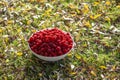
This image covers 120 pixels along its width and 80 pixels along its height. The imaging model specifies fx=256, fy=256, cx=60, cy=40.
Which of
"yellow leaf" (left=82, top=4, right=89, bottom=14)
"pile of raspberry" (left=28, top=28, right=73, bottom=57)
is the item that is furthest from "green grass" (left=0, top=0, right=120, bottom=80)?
"pile of raspberry" (left=28, top=28, right=73, bottom=57)

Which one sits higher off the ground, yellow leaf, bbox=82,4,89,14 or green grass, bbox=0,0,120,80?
yellow leaf, bbox=82,4,89,14

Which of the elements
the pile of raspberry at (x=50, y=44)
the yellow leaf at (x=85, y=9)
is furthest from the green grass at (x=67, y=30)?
the pile of raspberry at (x=50, y=44)

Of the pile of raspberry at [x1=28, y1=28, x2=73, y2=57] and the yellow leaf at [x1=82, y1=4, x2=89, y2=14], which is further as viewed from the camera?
the yellow leaf at [x1=82, y1=4, x2=89, y2=14]

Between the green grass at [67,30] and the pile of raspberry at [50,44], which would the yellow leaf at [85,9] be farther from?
the pile of raspberry at [50,44]

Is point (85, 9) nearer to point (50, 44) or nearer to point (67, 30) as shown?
point (67, 30)

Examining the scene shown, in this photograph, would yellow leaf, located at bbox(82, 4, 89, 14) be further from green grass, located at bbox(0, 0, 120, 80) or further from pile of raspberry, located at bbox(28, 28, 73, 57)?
pile of raspberry, located at bbox(28, 28, 73, 57)

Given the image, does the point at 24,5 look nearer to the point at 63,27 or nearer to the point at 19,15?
the point at 19,15
